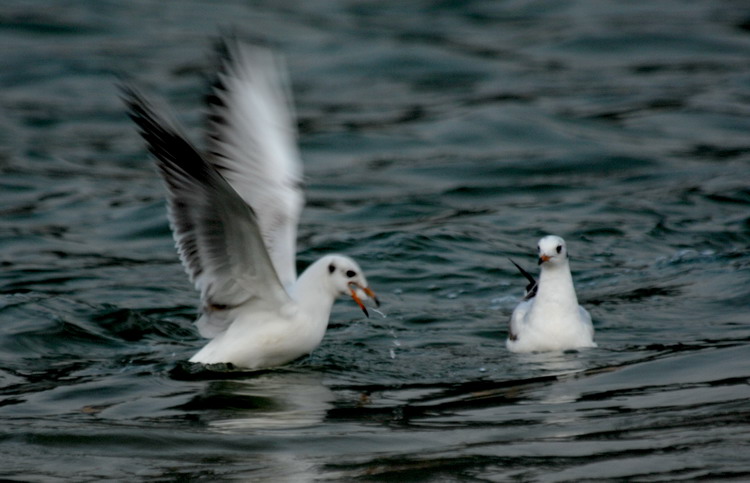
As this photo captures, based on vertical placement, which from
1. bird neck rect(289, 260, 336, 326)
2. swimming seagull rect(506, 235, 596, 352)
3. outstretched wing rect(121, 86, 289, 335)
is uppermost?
outstretched wing rect(121, 86, 289, 335)

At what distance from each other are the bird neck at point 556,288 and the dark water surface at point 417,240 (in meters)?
0.44

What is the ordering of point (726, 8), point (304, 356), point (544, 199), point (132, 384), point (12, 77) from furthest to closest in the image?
point (726, 8), point (12, 77), point (544, 199), point (304, 356), point (132, 384)

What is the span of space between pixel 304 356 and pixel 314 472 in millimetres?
2621

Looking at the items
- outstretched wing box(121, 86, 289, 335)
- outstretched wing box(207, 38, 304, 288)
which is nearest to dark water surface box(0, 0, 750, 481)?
outstretched wing box(121, 86, 289, 335)

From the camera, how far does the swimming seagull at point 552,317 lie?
7660mm

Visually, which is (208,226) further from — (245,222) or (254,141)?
(254,141)

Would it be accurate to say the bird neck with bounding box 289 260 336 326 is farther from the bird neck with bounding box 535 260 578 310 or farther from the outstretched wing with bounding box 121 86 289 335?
the bird neck with bounding box 535 260 578 310

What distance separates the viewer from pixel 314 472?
5.30m

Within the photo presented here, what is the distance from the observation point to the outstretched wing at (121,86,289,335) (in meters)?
6.33

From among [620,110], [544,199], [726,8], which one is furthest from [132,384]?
[726,8]

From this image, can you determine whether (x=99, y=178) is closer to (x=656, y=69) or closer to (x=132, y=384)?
(x=132, y=384)

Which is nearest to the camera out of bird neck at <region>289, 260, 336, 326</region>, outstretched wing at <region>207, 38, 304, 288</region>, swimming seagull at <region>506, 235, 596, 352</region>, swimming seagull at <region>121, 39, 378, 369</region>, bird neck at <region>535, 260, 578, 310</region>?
swimming seagull at <region>121, 39, 378, 369</region>

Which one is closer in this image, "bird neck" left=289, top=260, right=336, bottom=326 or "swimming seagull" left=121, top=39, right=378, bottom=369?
"swimming seagull" left=121, top=39, right=378, bottom=369

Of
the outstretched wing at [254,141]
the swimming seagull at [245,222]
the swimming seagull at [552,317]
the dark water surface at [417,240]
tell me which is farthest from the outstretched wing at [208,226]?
the swimming seagull at [552,317]
